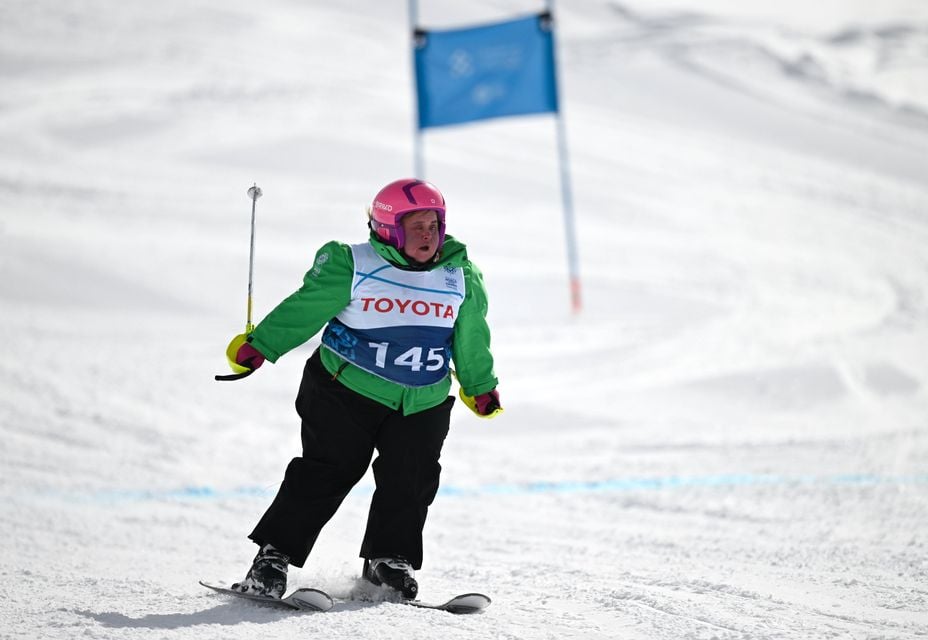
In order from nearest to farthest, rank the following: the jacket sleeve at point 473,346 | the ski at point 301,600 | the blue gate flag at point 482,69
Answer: the ski at point 301,600
the jacket sleeve at point 473,346
the blue gate flag at point 482,69

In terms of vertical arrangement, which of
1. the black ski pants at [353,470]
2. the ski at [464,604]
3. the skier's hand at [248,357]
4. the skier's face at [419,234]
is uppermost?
the skier's face at [419,234]

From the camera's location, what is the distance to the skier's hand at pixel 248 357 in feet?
11.3

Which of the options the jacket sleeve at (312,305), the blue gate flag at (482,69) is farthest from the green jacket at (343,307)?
the blue gate flag at (482,69)

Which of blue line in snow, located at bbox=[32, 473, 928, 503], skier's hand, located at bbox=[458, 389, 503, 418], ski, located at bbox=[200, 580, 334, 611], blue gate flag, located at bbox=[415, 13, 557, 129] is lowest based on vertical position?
blue line in snow, located at bbox=[32, 473, 928, 503]

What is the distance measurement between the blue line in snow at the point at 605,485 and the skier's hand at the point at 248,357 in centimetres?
216

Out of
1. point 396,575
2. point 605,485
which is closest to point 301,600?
point 396,575

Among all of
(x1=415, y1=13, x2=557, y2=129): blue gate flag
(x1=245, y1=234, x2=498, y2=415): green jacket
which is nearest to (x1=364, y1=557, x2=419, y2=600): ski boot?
(x1=245, y1=234, x2=498, y2=415): green jacket

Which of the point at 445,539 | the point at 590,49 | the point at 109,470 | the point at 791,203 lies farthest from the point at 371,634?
the point at 590,49

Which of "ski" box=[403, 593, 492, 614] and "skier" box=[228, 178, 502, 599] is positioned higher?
"skier" box=[228, 178, 502, 599]

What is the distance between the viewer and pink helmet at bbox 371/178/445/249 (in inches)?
136

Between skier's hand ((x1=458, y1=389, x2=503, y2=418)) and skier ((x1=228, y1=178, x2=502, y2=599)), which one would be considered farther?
skier's hand ((x1=458, y1=389, x2=503, y2=418))

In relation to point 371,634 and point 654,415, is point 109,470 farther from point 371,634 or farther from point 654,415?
point 654,415

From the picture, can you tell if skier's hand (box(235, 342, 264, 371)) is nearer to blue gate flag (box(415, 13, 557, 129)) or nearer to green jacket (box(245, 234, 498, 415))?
green jacket (box(245, 234, 498, 415))

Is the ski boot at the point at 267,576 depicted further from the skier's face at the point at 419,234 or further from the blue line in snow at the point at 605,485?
the blue line in snow at the point at 605,485
